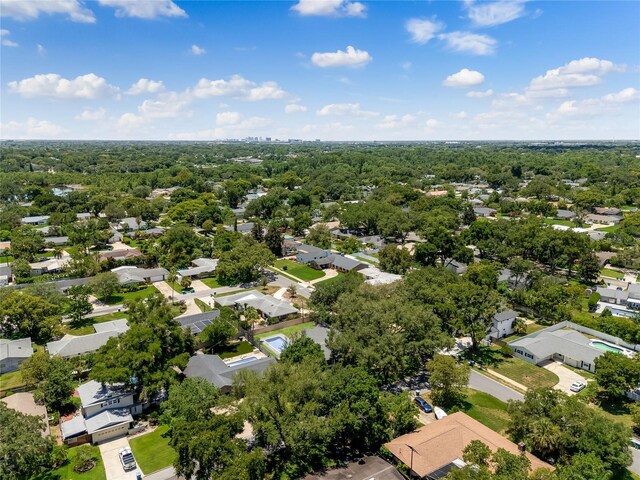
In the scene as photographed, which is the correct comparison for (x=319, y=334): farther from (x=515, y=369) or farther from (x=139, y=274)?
(x=139, y=274)

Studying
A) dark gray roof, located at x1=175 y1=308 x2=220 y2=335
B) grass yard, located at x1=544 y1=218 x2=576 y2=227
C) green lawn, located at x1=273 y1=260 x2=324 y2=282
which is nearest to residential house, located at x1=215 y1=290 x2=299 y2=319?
dark gray roof, located at x1=175 y1=308 x2=220 y2=335

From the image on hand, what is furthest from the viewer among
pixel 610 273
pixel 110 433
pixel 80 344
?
pixel 610 273

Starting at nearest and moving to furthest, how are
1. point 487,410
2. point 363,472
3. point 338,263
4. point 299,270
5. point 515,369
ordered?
point 363,472, point 487,410, point 515,369, point 299,270, point 338,263

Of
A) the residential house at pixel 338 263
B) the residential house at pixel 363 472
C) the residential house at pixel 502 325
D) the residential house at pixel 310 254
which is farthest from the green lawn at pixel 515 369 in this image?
the residential house at pixel 310 254

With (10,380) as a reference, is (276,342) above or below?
above

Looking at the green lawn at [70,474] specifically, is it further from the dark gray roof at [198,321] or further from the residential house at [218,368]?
the dark gray roof at [198,321]

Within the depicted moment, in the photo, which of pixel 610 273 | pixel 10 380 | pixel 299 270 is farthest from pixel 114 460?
pixel 610 273

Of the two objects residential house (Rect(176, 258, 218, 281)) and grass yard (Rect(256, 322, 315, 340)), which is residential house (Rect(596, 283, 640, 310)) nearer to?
grass yard (Rect(256, 322, 315, 340))
